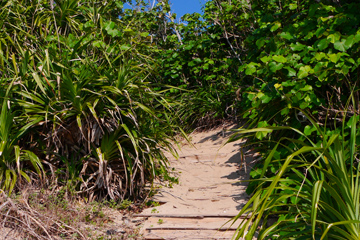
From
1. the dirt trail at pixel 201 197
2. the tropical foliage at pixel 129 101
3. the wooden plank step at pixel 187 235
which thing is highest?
the tropical foliage at pixel 129 101

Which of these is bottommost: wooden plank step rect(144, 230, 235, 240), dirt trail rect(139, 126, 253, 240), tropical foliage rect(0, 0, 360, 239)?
wooden plank step rect(144, 230, 235, 240)

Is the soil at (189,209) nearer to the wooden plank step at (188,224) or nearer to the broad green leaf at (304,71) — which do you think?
the wooden plank step at (188,224)

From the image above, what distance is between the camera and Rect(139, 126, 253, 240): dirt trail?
409cm

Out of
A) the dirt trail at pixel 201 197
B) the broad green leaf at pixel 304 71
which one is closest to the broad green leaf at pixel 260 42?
the broad green leaf at pixel 304 71

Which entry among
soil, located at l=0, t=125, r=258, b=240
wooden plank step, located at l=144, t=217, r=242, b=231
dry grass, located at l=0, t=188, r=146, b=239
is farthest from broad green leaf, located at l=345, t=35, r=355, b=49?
dry grass, located at l=0, t=188, r=146, b=239

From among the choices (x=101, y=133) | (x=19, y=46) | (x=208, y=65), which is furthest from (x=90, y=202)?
(x=208, y=65)

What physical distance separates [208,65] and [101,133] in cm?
426

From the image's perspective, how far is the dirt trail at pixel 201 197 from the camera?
4.09 m

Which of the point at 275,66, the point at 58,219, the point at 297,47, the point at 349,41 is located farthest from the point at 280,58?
the point at 58,219

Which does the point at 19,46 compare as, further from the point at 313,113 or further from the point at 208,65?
the point at 208,65

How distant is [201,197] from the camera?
518 centimetres

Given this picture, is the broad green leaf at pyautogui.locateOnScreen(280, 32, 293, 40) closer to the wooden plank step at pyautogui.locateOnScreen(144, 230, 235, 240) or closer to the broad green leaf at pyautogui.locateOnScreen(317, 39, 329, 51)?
the broad green leaf at pyautogui.locateOnScreen(317, 39, 329, 51)

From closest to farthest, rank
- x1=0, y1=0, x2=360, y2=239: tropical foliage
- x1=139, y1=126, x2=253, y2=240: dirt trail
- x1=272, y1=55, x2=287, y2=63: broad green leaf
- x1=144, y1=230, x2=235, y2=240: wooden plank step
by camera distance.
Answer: x1=0, y1=0, x2=360, y2=239: tropical foliage
x1=272, y1=55, x2=287, y2=63: broad green leaf
x1=144, y1=230, x2=235, y2=240: wooden plank step
x1=139, y1=126, x2=253, y2=240: dirt trail

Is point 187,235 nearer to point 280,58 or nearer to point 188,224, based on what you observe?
point 188,224
